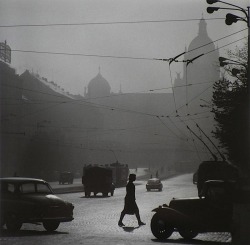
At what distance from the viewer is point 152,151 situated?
17362 centimetres

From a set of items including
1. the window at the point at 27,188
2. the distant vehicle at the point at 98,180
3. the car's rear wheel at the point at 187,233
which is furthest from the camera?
the distant vehicle at the point at 98,180

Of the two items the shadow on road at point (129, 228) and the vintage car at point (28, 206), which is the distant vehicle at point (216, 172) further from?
the vintage car at point (28, 206)

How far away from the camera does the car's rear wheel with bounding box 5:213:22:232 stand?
53.7 feet

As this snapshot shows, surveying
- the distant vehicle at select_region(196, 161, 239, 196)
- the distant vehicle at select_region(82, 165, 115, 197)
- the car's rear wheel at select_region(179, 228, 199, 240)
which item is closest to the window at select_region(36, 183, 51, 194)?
the car's rear wheel at select_region(179, 228, 199, 240)

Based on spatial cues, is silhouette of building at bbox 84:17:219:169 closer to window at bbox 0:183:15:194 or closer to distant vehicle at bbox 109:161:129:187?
distant vehicle at bbox 109:161:129:187

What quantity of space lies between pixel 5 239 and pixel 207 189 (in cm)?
501

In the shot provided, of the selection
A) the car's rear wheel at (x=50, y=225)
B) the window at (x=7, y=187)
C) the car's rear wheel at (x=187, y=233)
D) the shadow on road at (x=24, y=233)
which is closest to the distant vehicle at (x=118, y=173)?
the car's rear wheel at (x=50, y=225)

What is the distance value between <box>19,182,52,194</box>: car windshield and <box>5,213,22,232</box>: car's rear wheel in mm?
685

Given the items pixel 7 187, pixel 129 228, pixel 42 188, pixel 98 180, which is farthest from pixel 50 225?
pixel 98 180

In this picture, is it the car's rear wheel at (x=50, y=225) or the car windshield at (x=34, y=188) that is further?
the car's rear wheel at (x=50, y=225)

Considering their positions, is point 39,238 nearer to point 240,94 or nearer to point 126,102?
point 240,94

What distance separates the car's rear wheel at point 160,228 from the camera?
15727mm

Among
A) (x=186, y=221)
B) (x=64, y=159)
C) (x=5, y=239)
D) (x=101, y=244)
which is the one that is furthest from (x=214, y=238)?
(x=64, y=159)

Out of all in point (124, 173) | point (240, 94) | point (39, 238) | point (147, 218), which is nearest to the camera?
point (39, 238)
